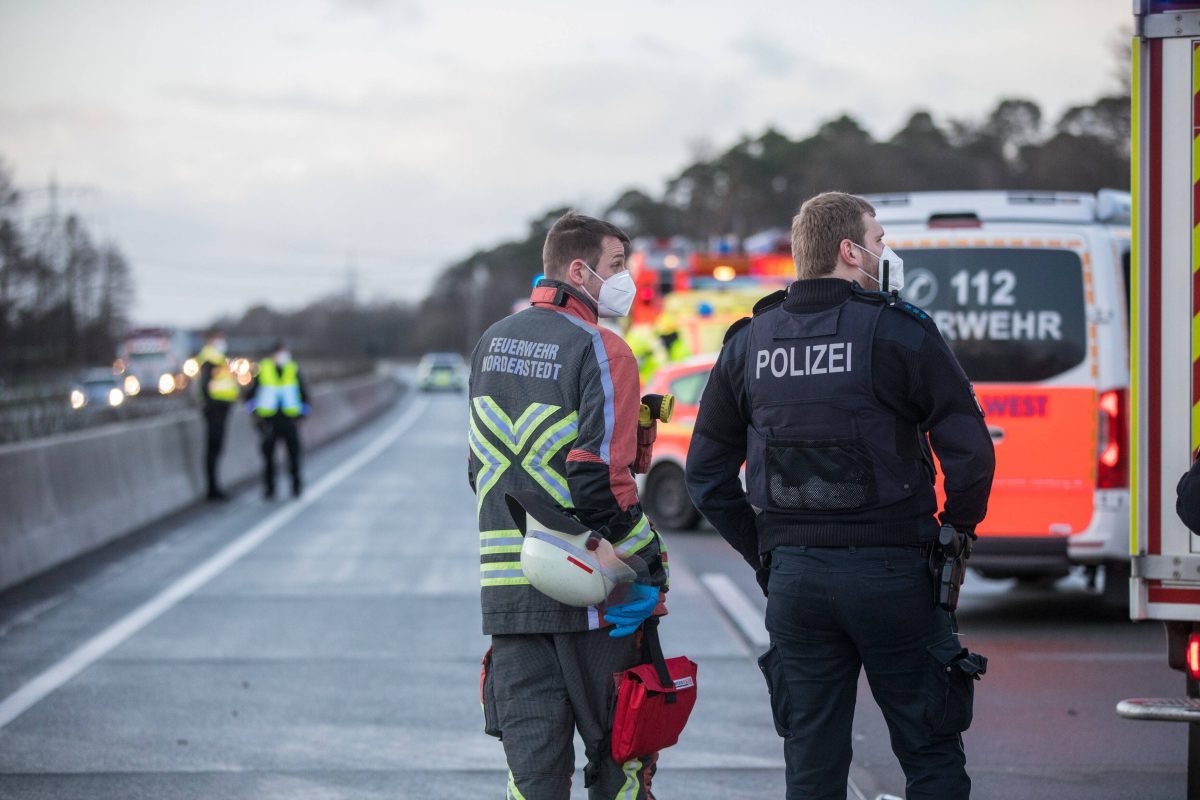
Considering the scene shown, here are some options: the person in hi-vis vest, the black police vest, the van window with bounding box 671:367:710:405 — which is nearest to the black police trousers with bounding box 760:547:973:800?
the black police vest

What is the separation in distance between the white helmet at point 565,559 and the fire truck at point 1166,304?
1765 mm

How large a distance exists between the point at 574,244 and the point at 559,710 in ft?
4.09

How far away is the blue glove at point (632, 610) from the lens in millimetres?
4289

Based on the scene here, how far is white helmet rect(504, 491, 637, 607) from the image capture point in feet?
13.6

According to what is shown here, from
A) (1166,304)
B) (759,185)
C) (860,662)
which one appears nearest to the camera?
(860,662)

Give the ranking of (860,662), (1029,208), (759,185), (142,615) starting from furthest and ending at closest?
(759,185), (142,615), (1029,208), (860,662)

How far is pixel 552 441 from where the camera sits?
4285 millimetres

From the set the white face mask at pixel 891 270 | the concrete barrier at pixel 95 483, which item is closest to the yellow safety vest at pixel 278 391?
the concrete barrier at pixel 95 483

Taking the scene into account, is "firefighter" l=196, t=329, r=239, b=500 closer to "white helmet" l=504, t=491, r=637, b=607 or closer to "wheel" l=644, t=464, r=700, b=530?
"wheel" l=644, t=464, r=700, b=530

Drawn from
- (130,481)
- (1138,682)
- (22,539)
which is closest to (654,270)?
(130,481)

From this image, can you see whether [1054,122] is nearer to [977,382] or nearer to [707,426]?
[977,382]

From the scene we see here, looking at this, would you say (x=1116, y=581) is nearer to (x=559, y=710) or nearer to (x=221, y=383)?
(x=559, y=710)

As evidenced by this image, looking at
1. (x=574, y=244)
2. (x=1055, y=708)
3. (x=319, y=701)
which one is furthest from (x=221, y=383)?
(x=574, y=244)

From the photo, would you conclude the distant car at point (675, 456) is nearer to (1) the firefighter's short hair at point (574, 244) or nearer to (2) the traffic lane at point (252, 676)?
(2) the traffic lane at point (252, 676)
